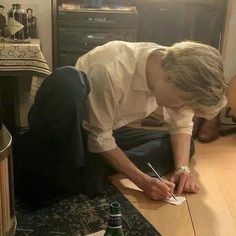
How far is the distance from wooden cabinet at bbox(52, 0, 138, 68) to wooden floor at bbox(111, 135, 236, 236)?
907 millimetres

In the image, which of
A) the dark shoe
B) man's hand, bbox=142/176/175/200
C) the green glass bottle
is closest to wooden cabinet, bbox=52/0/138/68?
the dark shoe

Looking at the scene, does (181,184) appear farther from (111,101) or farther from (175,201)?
(111,101)

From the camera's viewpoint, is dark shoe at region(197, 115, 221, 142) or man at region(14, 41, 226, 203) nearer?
man at region(14, 41, 226, 203)

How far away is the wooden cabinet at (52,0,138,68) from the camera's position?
2.40 meters

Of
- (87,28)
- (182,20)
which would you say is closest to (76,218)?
(87,28)

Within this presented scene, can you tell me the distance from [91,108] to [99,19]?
1.06 metres

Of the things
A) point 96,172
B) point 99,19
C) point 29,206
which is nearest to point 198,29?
point 99,19

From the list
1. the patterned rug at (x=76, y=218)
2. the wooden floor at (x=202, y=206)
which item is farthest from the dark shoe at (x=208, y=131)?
the patterned rug at (x=76, y=218)

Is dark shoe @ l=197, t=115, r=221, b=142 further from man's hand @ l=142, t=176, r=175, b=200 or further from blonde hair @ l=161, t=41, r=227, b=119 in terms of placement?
blonde hair @ l=161, t=41, r=227, b=119

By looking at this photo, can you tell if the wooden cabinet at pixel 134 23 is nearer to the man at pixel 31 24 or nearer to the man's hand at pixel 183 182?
the man at pixel 31 24

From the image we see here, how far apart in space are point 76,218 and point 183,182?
0.48 m

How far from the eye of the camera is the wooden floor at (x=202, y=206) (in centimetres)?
150

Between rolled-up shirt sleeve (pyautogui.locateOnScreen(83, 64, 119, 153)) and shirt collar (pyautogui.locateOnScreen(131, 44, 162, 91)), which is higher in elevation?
shirt collar (pyautogui.locateOnScreen(131, 44, 162, 91))

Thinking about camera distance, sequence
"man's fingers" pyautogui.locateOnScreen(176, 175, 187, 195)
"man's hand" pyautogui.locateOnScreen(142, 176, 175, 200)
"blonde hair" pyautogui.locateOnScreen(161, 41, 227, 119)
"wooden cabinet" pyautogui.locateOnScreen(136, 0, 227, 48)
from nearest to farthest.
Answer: "blonde hair" pyautogui.locateOnScreen(161, 41, 227, 119)
"man's hand" pyautogui.locateOnScreen(142, 176, 175, 200)
"man's fingers" pyautogui.locateOnScreen(176, 175, 187, 195)
"wooden cabinet" pyautogui.locateOnScreen(136, 0, 227, 48)
